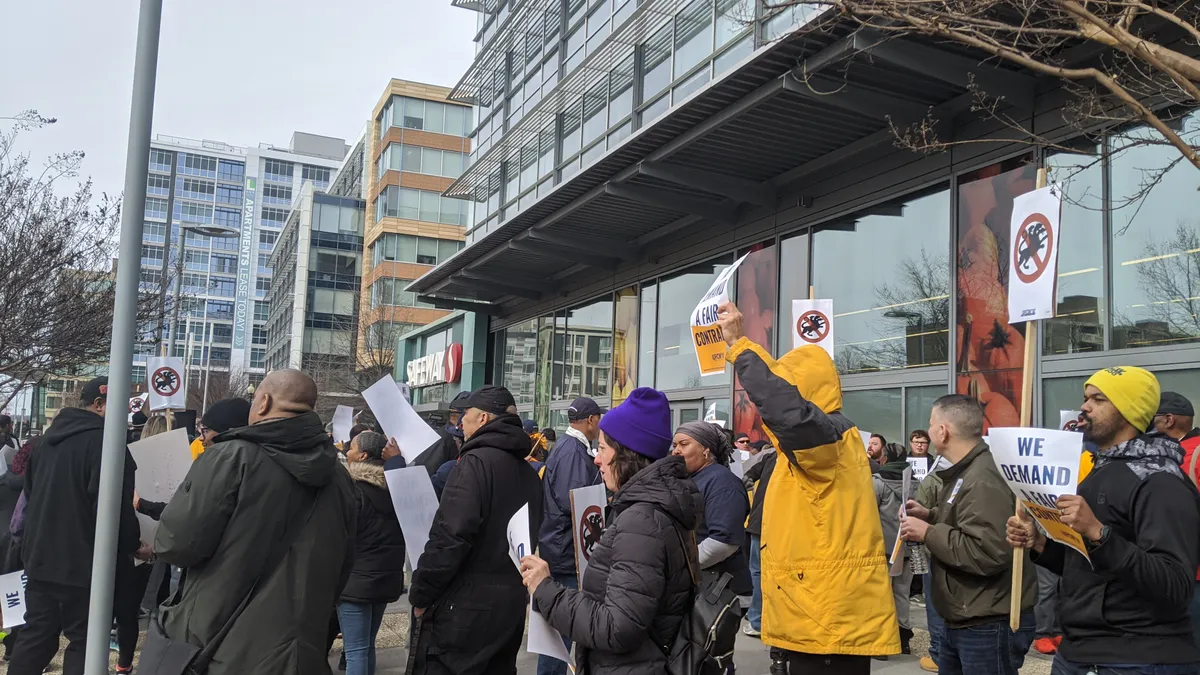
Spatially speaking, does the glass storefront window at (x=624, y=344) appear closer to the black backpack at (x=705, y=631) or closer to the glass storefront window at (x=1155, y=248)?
the glass storefront window at (x=1155, y=248)

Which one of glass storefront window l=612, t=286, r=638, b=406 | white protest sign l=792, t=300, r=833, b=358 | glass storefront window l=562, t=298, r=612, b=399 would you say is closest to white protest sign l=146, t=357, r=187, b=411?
white protest sign l=792, t=300, r=833, b=358

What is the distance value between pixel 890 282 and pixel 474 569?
377 inches

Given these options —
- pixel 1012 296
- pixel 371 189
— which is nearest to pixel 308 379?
pixel 1012 296

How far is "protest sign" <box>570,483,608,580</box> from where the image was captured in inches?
157

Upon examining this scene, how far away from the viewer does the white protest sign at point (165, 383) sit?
12.4 metres

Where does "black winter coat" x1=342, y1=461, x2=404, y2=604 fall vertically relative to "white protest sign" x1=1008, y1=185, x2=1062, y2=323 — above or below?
below

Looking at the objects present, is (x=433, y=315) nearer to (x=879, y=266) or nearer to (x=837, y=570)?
(x=879, y=266)

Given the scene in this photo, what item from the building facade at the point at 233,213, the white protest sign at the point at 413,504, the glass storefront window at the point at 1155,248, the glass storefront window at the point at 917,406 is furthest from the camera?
the building facade at the point at 233,213

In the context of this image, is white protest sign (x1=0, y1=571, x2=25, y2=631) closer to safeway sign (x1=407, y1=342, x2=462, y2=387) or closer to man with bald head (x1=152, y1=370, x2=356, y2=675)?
man with bald head (x1=152, y1=370, x2=356, y2=675)

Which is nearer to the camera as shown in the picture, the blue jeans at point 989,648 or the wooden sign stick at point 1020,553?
the wooden sign stick at point 1020,553

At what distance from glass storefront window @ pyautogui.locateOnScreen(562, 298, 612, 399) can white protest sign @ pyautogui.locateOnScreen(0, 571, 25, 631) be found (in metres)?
14.1

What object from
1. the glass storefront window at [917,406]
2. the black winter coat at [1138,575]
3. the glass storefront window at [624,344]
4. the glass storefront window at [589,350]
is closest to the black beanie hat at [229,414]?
the black winter coat at [1138,575]

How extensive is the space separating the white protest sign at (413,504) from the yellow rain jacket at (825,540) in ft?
6.35

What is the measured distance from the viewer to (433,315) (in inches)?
2094
